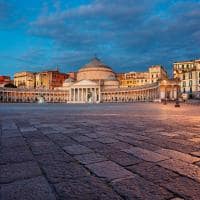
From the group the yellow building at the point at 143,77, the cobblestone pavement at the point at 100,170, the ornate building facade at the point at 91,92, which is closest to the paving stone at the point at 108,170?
the cobblestone pavement at the point at 100,170

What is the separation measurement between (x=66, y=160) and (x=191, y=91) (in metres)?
74.1

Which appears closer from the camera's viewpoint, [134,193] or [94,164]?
[134,193]

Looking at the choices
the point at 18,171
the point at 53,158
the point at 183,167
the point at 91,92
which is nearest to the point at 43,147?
the point at 53,158

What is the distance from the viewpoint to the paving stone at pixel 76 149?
3.85 meters

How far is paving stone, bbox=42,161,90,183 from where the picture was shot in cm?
260

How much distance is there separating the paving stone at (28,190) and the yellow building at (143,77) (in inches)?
4075

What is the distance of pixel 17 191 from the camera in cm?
221

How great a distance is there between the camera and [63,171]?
9.27 ft

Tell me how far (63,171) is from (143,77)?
120 meters

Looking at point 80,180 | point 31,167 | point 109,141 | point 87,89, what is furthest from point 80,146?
point 87,89

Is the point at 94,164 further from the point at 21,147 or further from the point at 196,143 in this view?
the point at 196,143

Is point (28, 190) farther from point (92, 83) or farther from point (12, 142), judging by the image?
point (92, 83)

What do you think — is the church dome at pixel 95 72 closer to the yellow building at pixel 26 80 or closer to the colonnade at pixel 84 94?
the colonnade at pixel 84 94

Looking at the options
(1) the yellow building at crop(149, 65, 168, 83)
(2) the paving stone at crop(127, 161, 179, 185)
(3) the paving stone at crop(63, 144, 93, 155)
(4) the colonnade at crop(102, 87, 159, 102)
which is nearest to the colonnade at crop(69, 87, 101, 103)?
(4) the colonnade at crop(102, 87, 159, 102)
